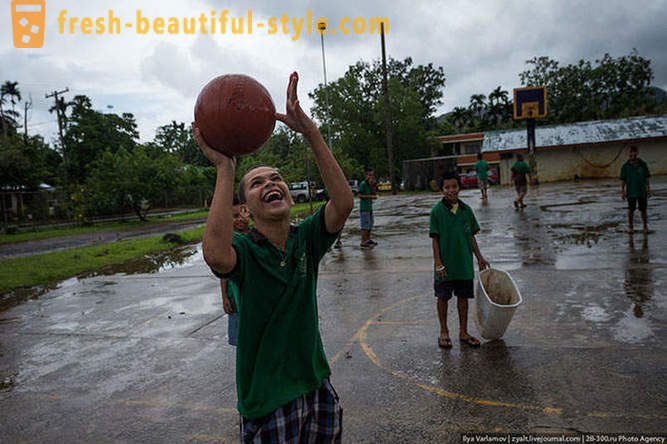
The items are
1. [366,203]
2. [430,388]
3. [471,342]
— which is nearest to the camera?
[430,388]

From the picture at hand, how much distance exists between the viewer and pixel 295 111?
206 centimetres

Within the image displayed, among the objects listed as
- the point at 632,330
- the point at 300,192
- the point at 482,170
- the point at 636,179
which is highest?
the point at 482,170

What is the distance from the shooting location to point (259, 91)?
7.53 ft

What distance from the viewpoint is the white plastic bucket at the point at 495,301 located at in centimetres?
435

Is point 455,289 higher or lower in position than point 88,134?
lower

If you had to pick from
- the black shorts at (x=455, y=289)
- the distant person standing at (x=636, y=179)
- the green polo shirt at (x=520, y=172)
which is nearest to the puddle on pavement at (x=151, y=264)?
the black shorts at (x=455, y=289)

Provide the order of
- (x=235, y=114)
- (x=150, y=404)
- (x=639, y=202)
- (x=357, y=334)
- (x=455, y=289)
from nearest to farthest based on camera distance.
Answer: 1. (x=235, y=114)
2. (x=150, y=404)
3. (x=455, y=289)
4. (x=357, y=334)
5. (x=639, y=202)

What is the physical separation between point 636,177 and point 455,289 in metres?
6.91

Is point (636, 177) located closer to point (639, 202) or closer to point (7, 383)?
point (639, 202)

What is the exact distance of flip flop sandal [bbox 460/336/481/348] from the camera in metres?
4.48

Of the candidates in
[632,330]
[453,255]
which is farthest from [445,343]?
[632,330]

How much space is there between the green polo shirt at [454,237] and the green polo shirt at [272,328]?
2.66 meters

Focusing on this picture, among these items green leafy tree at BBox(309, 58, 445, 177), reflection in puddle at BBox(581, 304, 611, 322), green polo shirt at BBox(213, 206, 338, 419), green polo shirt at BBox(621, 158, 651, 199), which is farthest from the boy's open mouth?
green leafy tree at BBox(309, 58, 445, 177)

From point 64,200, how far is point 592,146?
3298 cm
